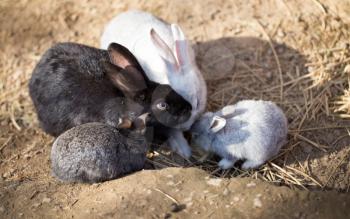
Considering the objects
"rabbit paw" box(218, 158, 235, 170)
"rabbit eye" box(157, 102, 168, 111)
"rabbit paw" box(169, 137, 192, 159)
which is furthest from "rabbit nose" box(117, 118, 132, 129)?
"rabbit paw" box(218, 158, 235, 170)

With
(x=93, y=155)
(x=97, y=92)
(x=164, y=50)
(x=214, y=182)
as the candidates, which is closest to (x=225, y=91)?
(x=164, y=50)

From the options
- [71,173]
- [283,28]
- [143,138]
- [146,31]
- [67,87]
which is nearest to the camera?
[71,173]

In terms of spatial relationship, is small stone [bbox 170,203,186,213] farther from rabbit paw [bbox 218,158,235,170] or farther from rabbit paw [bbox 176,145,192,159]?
rabbit paw [bbox 176,145,192,159]

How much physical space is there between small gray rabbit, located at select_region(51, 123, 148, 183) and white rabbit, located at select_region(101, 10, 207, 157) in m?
0.71

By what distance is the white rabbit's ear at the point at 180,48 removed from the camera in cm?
518

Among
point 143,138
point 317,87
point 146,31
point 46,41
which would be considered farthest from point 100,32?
point 317,87

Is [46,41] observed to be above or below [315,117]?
above

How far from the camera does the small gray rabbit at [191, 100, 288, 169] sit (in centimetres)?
475

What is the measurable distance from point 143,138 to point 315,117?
6.03 ft

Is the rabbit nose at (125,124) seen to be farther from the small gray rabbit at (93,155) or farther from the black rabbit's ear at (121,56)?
the black rabbit's ear at (121,56)

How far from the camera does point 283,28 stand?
6277mm

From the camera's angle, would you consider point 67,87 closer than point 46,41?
Yes

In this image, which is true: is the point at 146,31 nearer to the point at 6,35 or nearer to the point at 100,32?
the point at 100,32

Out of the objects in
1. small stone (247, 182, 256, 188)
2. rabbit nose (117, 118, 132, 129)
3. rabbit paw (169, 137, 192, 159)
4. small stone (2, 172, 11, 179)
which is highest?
rabbit nose (117, 118, 132, 129)
